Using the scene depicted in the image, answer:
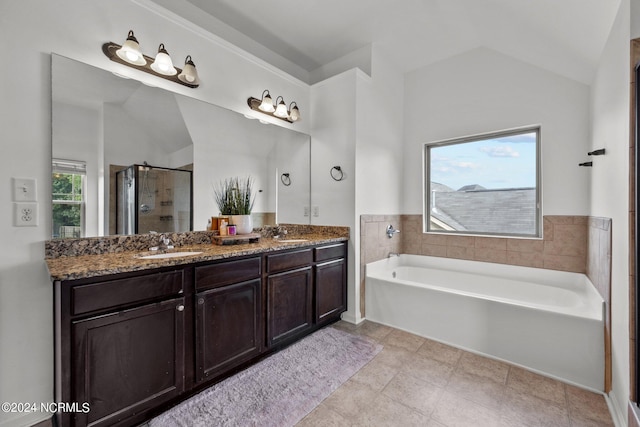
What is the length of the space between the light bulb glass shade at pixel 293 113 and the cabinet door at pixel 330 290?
1.50m

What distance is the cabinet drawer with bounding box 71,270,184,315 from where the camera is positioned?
1.28m

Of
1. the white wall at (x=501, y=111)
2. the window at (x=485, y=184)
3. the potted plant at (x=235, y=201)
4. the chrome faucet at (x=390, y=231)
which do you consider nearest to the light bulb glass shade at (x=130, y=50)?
the potted plant at (x=235, y=201)

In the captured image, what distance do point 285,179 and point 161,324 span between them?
6.15 ft

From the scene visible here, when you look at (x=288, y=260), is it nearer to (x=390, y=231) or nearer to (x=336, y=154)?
(x=336, y=154)

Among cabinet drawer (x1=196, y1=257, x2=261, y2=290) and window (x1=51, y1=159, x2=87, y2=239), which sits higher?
window (x1=51, y1=159, x2=87, y2=239)

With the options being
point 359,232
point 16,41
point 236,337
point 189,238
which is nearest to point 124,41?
point 16,41

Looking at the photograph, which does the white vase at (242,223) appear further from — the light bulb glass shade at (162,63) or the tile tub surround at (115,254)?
the light bulb glass shade at (162,63)

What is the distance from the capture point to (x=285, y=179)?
3.06m

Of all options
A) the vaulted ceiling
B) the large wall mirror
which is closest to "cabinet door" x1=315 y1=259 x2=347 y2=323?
the large wall mirror

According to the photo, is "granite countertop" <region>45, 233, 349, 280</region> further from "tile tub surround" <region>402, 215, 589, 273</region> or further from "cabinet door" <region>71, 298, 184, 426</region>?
"tile tub surround" <region>402, 215, 589, 273</region>

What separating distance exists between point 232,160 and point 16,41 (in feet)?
4.61

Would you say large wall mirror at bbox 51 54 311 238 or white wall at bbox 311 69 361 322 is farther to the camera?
white wall at bbox 311 69 361 322

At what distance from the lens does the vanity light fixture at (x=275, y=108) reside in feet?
8.61

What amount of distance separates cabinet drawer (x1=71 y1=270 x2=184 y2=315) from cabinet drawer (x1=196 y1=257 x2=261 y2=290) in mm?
128
